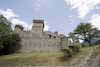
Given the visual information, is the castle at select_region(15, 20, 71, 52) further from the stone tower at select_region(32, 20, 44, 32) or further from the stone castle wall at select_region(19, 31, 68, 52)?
the stone tower at select_region(32, 20, 44, 32)

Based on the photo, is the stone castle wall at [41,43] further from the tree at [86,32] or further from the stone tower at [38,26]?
the tree at [86,32]

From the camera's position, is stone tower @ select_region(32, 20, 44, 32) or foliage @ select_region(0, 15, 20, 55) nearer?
foliage @ select_region(0, 15, 20, 55)

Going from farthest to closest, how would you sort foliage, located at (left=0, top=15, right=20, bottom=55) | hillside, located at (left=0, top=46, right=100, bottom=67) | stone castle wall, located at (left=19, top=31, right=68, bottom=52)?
stone castle wall, located at (left=19, top=31, right=68, bottom=52) → foliage, located at (left=0, top=15, right=20, bottom=55) → hillside, located at (left=0, top=46, right=100, bottom=67)

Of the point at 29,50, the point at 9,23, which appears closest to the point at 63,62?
the point at 29,50

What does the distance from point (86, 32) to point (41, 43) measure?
1734cm

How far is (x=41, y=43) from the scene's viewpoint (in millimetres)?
47031

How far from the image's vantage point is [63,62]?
114 feet

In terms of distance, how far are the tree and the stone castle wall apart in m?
13.5

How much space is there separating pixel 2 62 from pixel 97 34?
31151mm

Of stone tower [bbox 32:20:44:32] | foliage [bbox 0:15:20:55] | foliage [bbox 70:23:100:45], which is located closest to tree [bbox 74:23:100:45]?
foliage [bbox 70:23:100:45]

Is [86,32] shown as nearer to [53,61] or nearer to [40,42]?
[40,42]

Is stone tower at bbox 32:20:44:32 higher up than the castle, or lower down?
higher up

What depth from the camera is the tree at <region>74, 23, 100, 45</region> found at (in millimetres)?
58312

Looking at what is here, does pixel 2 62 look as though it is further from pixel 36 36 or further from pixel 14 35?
pixel 36 36
